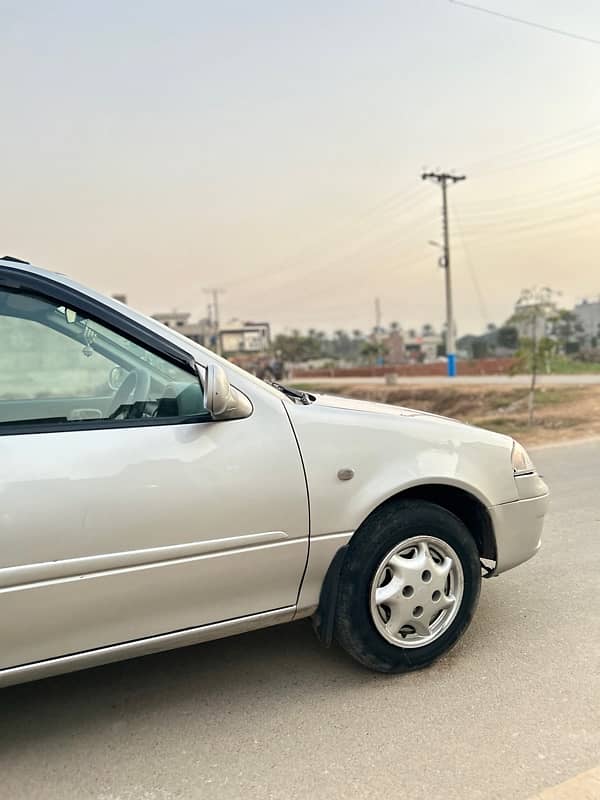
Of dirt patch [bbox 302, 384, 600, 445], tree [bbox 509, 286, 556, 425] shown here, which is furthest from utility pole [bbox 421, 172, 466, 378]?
tree [bbox 509, 286, 556, 425]

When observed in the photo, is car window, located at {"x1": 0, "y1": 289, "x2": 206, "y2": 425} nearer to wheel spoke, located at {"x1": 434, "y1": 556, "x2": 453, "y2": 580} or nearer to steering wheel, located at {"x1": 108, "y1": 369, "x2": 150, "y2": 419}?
steering wheel, located at {"x1": 108, "y1": 369, "x2": 150, "y2": 419}

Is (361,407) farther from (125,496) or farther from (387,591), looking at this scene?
(125,496)

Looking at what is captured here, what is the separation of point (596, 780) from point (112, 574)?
68.8 inches

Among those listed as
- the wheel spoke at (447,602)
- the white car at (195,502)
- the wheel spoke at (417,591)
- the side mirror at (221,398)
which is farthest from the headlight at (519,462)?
the side mirror at (221,398)

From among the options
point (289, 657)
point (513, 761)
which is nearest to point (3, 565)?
point (289, 657)

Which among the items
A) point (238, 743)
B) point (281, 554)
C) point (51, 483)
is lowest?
point (238, 743)

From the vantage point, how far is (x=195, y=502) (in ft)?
7.77

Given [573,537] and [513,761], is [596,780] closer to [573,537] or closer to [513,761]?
[513,761]

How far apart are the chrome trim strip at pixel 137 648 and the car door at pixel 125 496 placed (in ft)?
0.08

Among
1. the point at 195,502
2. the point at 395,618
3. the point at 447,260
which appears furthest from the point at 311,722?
the point at 447,260

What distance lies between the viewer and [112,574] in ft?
7.45

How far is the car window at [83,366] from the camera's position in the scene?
7.81 feet

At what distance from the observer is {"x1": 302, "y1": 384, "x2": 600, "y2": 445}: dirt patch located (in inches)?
457

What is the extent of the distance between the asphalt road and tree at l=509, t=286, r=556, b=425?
33.4 ft
